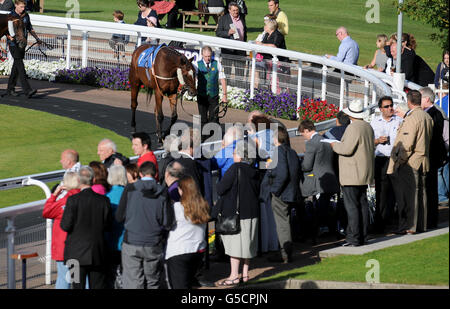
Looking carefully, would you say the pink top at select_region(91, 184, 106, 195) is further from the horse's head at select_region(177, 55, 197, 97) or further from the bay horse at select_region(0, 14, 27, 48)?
the bay horse at select_region(0, 14, 27, 48)

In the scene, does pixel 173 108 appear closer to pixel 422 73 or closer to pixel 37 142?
pixel 37 142

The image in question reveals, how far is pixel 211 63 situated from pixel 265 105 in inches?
150

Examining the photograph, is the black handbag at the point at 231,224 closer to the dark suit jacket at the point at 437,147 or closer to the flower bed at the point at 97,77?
the dark suit jacket at the point at 437,147

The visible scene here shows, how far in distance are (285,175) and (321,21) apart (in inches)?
1113

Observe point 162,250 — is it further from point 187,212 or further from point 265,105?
point 265,105

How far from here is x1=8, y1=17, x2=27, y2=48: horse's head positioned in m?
17.8

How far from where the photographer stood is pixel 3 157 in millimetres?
14414

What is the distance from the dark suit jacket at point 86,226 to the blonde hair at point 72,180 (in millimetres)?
128

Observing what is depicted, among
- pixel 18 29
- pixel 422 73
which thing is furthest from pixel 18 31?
pixel 422 73

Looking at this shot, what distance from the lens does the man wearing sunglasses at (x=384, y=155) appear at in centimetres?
1048

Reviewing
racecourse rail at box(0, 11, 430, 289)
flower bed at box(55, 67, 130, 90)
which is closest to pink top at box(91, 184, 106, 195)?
racecourse rail at box(0, 11, 430, 289)

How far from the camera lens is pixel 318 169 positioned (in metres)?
10.0

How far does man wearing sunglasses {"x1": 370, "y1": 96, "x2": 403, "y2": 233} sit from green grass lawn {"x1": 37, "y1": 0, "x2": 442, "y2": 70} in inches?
667

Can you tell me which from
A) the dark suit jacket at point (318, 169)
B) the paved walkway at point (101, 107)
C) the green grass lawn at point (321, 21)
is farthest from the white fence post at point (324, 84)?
the green grass lawn at point (321, 21)
